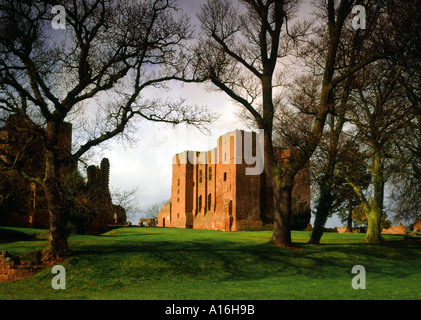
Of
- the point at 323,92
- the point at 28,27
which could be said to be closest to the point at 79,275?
the point at 28,27

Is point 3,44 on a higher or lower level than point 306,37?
lower

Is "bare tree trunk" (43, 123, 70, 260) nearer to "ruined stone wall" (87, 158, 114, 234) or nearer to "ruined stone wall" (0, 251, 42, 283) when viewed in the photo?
"ruined stone wall" (0, 251, 42, 283)

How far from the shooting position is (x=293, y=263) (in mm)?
16906

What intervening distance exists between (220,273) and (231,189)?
30.5 metres

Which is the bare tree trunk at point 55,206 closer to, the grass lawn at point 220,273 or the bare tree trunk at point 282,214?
the grass lawn at point 220,273

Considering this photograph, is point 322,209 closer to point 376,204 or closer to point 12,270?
point 376,204

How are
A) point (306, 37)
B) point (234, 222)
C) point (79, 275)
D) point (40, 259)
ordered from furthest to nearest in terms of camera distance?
1. point (234, 222)
2. point (306, 37)
3. point (40, 259)
4. point (79, 275)

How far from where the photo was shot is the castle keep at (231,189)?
43.9 metres

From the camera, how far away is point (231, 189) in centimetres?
4538

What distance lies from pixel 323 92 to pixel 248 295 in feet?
40.3

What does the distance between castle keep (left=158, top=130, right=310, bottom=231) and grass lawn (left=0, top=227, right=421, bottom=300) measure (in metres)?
17.4

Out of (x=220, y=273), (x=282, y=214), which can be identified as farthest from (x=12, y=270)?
(x=282, y=214)

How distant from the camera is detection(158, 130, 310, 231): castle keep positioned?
43.9 m
